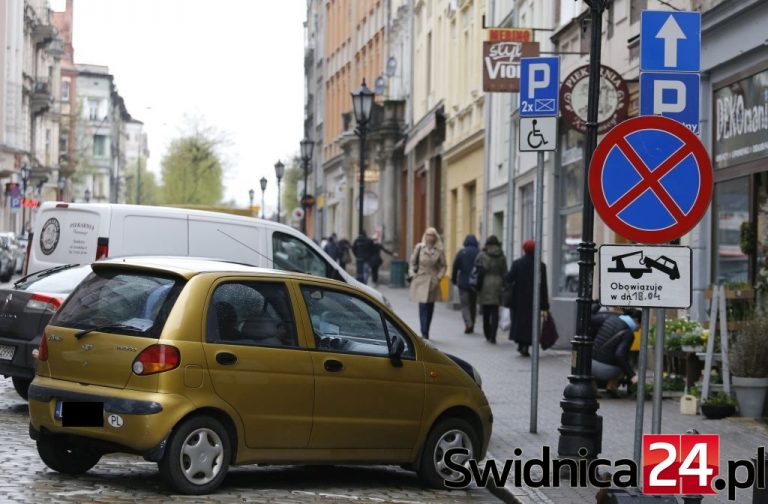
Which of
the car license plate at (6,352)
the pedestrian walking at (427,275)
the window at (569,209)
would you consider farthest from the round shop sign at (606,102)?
the pedestrian walking at (427,275)

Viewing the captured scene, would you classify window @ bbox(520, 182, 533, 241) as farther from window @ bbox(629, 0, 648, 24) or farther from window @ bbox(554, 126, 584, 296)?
window @ bbox(629, 0, 648, 24)

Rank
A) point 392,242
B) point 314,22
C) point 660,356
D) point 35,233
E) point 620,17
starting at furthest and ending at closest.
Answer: point 314,22
point 392,242
point 620,17
point 35,233
point 660,356

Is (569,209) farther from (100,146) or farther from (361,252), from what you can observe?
(100,146)

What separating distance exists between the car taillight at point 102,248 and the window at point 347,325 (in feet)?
20.4

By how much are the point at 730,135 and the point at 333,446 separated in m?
9.53

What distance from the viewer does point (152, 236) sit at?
17.2m

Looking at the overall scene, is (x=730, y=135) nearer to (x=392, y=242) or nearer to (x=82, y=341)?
(x=82, y=341)

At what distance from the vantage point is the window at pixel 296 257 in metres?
18.5

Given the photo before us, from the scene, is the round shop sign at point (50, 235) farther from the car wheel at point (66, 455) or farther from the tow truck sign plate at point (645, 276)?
the tow truck sign plate at point (645, 276)

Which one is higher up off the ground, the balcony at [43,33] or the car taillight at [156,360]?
the balcony at [43,33]

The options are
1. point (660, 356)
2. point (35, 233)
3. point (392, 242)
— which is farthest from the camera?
point (392, 242)

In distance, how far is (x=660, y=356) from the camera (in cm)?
920

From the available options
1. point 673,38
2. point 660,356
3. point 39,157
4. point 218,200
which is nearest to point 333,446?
point 660,356

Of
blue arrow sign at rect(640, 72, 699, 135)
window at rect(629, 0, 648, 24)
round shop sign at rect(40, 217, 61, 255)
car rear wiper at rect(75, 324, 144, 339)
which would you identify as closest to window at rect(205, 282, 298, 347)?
car rear wiper at rect(75, 324, 144, 339)
